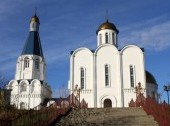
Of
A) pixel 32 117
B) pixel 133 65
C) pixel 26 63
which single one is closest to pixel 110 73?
pixel 133 65

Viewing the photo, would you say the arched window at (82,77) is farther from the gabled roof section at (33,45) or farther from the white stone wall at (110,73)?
the gabled roof section at (33,45)

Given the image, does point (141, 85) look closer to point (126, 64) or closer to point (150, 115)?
point (126, 64)

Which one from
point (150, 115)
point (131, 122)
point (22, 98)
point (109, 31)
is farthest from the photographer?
point (22, 98)

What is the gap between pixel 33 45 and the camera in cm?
5178

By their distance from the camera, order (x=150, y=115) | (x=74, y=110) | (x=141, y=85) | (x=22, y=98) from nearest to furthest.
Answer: (x=150, y=115), (x=74, y=110), (x=141, y=85), (x=22, y=98)

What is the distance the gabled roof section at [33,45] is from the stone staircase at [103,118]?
27922mm

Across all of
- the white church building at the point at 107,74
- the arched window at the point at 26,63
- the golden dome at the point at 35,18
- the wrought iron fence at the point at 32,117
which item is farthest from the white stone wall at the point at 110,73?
the golden dome at the point at 35,18

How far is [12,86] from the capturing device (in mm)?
49062

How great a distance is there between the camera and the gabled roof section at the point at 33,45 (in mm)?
51531

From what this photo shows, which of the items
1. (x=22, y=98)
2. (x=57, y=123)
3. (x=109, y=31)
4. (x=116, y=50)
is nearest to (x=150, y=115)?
(x=57, y=123)

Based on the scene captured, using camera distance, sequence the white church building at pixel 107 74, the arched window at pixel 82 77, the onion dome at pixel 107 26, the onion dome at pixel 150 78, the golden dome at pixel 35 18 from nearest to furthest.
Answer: the white church building at pixel 107 74, the arched window at pixel 82 77, the onion dome at pixel 107 26, the onion dome at pixel 150 78, the golden dome at pixel 35 18

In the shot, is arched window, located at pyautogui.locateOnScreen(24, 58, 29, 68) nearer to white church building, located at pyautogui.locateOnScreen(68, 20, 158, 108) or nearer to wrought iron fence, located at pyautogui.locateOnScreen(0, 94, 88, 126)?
white church building, located at pyautogui.locateOnScreen(68, 20, 158, 108)

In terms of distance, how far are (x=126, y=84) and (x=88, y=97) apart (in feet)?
13.7

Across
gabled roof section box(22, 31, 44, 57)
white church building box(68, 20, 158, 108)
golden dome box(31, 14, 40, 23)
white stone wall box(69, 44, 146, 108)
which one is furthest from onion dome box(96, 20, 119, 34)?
golden dome box(31, 14, 40, 23)
